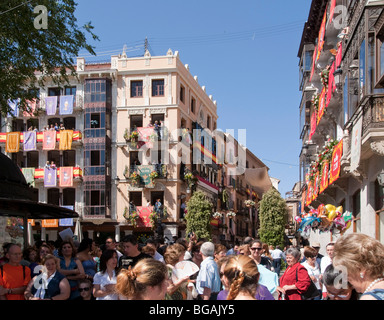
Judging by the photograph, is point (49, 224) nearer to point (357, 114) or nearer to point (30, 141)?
point (30, 141)

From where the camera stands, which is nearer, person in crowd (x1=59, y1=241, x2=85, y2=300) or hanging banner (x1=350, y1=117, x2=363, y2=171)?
person in crowd (x1=59, y1=241, x2=85, y2=300)

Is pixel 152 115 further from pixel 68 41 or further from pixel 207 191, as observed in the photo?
pixel 68 41

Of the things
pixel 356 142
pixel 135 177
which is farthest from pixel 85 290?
pixel 135 177

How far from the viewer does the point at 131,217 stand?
129ft

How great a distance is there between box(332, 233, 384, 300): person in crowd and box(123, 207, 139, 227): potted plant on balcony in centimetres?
3631

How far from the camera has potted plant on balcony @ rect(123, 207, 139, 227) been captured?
39188 millimetres

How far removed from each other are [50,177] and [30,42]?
88.3ft

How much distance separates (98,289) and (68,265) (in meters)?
2.27

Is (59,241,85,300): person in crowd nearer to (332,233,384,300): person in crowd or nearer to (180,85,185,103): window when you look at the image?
(332,233,384,300): person in crowd

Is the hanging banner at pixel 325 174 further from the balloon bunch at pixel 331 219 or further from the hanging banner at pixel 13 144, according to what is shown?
the hanging banner at pixel 13 144

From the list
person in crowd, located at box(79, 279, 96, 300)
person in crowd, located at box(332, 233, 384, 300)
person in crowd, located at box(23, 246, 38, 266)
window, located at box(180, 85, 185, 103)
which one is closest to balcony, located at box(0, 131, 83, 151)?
window, located at box(180, 85, 185, 103)

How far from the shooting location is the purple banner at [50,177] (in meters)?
40.6

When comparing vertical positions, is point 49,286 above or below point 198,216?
below

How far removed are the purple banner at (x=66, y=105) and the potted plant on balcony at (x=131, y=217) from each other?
9050 millimetres
